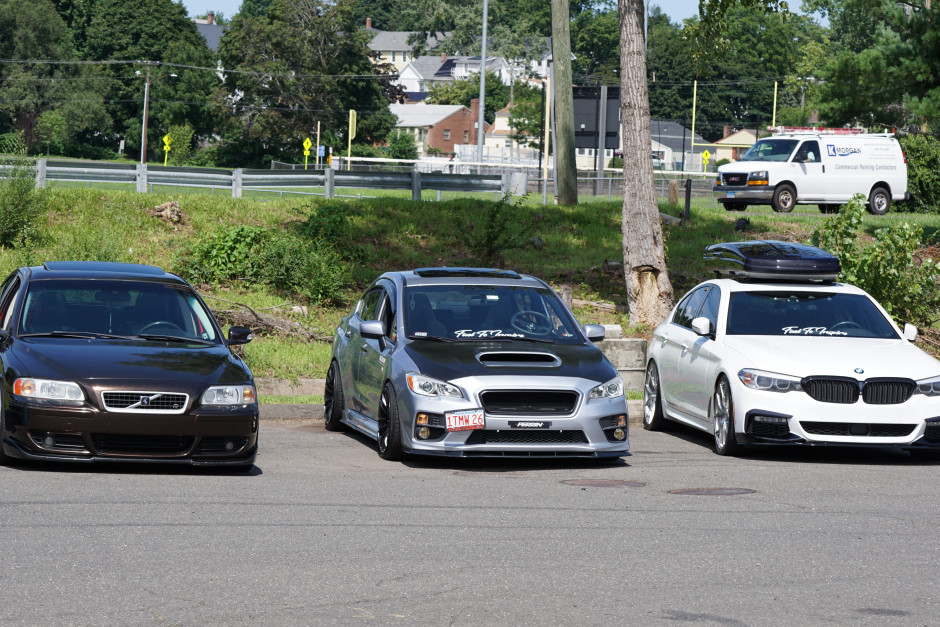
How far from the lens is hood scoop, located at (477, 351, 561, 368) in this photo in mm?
10508

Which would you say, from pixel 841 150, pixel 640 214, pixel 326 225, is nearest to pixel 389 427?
pixel 640 214

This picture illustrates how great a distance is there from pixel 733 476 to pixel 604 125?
16479 mm

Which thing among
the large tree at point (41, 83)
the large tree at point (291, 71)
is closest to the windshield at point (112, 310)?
the large tree at point (291, 71)

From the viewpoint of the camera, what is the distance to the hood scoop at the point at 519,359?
1051 centimetres


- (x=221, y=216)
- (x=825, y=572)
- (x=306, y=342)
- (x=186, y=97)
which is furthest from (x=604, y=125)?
(x=186, y=97)

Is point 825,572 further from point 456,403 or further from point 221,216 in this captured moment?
point 221,216

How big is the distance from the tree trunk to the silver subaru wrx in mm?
6882

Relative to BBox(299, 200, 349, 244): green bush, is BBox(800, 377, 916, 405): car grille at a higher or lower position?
lower

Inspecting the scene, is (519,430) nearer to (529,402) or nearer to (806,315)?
(529,402)

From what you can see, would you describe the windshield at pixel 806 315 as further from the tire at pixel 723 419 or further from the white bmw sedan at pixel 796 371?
the tire at pixel 723 419

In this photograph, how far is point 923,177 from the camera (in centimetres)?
3816

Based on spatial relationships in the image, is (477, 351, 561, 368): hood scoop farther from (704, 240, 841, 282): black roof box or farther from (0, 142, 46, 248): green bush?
(0, 142, 46, 248): green bush

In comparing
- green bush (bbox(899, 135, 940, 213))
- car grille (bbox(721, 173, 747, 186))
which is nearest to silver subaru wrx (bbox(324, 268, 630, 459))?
car grille (bbox(721, 173, 747, 186))

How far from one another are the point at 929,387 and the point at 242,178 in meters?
19.6
